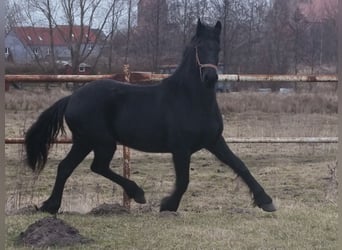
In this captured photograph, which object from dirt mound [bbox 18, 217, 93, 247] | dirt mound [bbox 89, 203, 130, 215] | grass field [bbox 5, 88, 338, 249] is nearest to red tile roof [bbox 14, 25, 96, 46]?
grass field [bbox 5, 88, 338, 249]

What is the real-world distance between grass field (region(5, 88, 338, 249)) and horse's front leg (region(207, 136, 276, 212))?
0.70 ft

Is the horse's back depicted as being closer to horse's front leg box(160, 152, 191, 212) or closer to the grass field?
horse's front leg box(160, 152, 191, 212)

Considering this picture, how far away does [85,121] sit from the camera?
4859 mm

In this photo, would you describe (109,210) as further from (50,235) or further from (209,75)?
(209,75)

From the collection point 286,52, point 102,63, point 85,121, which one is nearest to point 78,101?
point 85,121

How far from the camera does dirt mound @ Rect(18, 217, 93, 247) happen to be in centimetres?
405

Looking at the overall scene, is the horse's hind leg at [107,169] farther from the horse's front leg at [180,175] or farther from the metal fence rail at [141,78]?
the metal fence rail at [141,78]

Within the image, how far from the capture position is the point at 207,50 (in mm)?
4367

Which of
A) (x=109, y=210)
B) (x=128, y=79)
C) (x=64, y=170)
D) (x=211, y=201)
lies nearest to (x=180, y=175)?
(x=109, y=210)

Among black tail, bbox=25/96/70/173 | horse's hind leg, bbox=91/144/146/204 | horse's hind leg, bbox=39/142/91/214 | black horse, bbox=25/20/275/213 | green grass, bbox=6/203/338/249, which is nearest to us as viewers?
green grass, bbox=6/203/338/249

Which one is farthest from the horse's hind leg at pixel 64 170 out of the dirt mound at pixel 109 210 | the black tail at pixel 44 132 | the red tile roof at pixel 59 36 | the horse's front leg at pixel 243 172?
the red tile roof at pixel 59 36

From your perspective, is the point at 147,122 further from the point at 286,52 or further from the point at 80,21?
the point at 80,21

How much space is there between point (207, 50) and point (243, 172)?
1.02m

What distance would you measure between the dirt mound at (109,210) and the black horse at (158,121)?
36 cm
